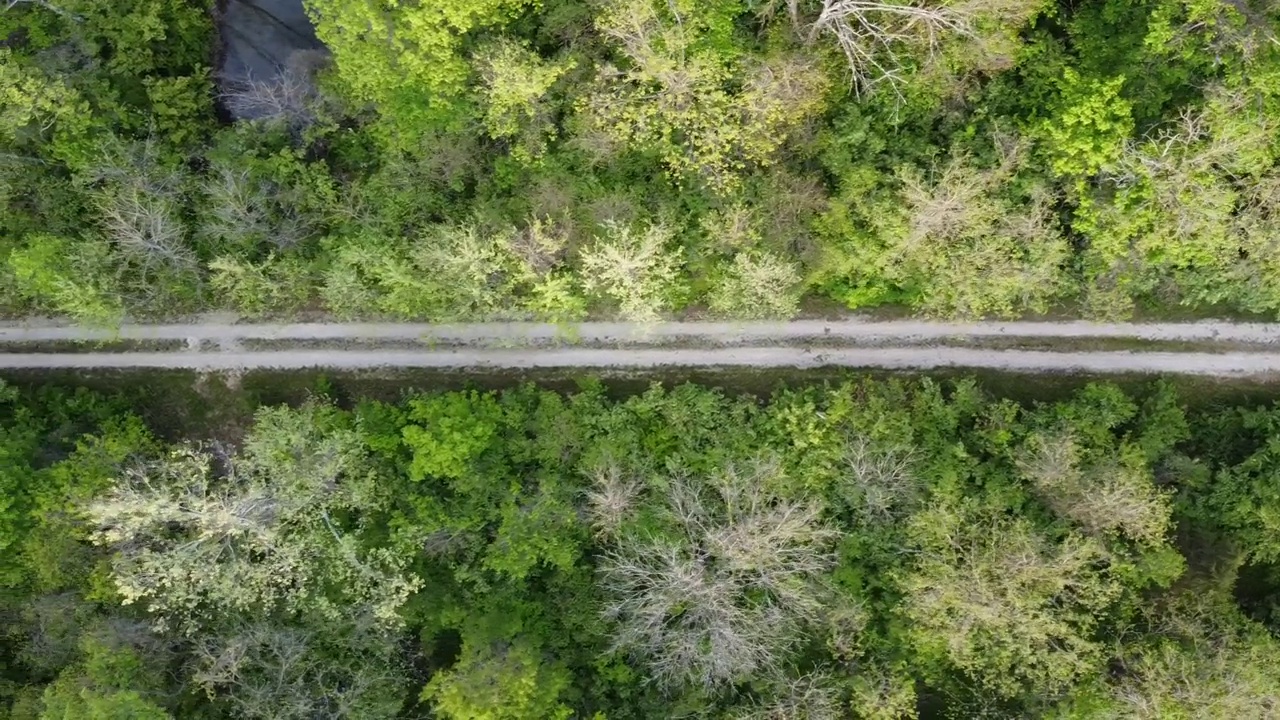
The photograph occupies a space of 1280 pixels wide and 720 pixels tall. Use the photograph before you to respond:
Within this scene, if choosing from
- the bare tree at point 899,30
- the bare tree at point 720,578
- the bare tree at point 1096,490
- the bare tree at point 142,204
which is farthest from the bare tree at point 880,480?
the bare tree at point 142,204

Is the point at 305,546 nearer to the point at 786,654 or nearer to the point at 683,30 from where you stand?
the point at 786,654

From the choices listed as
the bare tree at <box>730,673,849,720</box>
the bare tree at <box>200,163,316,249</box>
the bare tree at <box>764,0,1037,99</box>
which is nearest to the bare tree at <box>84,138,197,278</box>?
the bare tree at <box>200,163,316,249</box>

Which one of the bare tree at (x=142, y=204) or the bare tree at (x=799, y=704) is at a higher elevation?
the bare tree at (x=142, y=204)

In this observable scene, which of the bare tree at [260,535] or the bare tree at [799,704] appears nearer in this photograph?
the bare tree at [260,535]

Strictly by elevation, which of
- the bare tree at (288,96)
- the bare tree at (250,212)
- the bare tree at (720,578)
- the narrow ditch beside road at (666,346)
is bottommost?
the bare tree at (720,578)

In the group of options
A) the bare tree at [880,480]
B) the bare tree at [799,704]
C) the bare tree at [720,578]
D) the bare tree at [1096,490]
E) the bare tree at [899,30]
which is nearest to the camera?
the bare tree at [899,30]

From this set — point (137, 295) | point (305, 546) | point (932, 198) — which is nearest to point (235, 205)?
point (137, 295)

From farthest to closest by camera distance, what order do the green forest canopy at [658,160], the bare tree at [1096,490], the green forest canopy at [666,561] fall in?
the green forest canopy at [666,561], the bare tree at [1096,490], the green forest canopy at [658,160]

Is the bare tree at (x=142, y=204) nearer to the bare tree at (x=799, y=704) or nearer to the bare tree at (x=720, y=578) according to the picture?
the bare tree at (x=720, y=578)
